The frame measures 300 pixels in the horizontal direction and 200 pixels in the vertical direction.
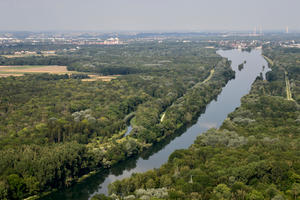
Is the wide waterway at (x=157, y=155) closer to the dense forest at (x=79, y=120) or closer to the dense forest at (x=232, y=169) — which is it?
the dense forest at (x=79, y=120)

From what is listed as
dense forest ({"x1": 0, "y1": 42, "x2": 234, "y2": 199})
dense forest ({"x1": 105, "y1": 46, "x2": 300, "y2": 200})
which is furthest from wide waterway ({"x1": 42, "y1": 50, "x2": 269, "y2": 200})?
dense forest ({"x1": 105, "y1": 46, "x2": 300, "y2": 200})

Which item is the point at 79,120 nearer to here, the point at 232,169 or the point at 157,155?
the point at 157,155

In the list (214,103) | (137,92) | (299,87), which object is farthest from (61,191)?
(299,87)

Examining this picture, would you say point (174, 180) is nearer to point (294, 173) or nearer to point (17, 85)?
point (294, 173)

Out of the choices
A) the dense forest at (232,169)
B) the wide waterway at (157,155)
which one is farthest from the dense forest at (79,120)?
the dense forest at (232,169)

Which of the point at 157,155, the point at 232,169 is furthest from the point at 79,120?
the point at 232,169

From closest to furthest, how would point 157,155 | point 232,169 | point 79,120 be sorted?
point 232,169
point 157,155
point 79,120
